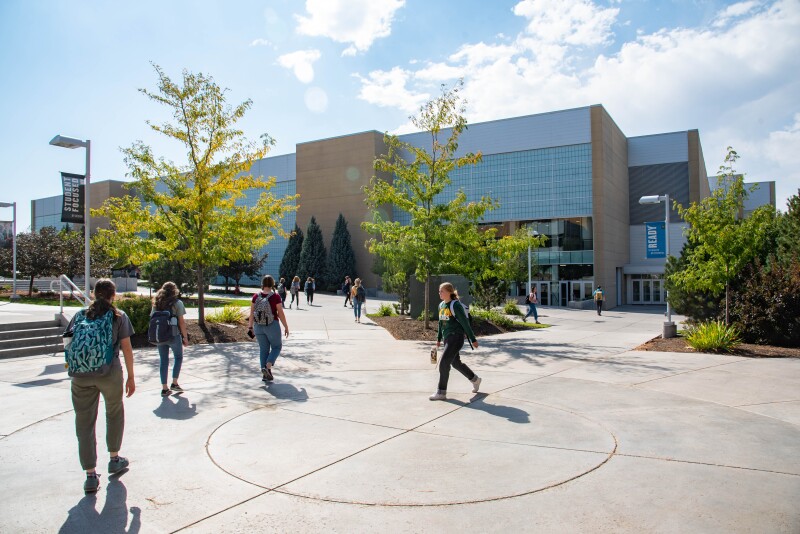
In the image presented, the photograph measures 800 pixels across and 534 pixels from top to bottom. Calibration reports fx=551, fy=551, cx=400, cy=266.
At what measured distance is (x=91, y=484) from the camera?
14.3 ft

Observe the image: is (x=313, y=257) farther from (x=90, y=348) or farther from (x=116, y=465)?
(x=90, y=348)

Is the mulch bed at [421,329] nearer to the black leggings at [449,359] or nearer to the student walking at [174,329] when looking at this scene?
the black leggings at [449,359]

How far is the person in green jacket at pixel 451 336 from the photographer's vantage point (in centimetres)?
745

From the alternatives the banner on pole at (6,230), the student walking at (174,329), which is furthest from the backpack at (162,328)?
the banner on pole at (6,230)

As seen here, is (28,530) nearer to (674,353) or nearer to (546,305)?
(674,353)

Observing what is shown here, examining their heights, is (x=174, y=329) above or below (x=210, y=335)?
above

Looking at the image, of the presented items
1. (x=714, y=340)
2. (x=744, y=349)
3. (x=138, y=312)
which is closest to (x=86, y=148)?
(x=138, y=312)

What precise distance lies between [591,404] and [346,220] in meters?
45.0

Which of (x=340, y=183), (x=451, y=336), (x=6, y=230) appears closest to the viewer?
(x=451, y=336)

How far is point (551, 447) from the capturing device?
17.5ft

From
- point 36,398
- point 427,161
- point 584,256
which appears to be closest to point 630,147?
point 584,256

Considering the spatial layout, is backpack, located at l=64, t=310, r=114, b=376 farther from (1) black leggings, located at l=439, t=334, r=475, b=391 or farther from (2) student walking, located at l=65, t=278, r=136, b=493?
(1) black leggings, located at l=439, t=334, r=475, b=391

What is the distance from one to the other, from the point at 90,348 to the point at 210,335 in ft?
33.2

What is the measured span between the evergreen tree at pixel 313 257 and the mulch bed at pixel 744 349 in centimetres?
3767
